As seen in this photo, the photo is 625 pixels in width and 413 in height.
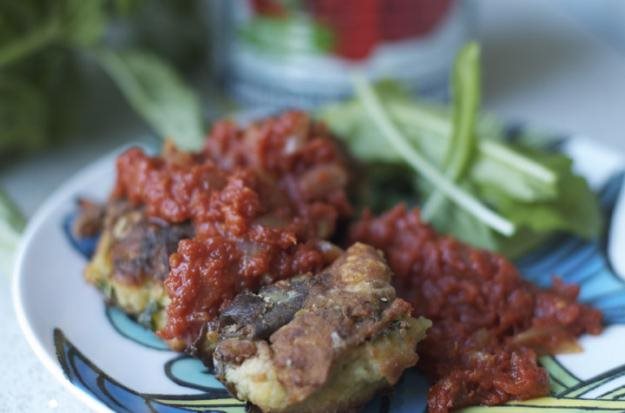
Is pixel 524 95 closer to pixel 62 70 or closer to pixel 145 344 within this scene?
pixel 62 70

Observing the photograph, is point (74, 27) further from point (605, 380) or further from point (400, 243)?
point (605, 380)

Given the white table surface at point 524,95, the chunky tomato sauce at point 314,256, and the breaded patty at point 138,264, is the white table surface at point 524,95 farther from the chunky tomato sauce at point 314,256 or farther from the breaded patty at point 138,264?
the chunky tomato sauce at point 314,256

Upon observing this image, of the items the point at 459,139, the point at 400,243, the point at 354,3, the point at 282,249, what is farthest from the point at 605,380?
the point at 354,3

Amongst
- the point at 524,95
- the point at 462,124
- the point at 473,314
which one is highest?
the point at 462,124

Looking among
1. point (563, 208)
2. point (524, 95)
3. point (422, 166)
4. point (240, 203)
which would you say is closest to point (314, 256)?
point (240, 203)

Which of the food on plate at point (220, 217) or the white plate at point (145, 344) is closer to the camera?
the white plate at point (145, 344)

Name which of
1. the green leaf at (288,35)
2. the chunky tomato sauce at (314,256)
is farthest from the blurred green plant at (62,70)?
the chunky tomato sauce at (314,256)
